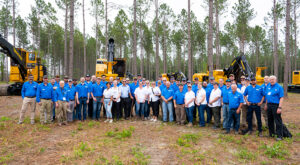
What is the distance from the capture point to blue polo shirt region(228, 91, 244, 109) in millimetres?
5312

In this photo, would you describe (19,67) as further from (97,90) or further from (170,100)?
(170,100)

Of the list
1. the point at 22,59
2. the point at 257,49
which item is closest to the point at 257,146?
the point at 22,59

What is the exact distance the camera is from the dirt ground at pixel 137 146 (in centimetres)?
371

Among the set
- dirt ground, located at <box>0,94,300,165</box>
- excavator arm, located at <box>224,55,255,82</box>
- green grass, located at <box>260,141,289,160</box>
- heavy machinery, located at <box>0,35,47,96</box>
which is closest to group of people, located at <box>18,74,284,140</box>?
dirt ground, located at <box>0,94,300,165</box>

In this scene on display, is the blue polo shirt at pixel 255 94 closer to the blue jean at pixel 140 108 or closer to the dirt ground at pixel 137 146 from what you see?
the dirt ground at pixel 137 146

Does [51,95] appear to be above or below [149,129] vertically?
above

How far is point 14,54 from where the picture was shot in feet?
39.6

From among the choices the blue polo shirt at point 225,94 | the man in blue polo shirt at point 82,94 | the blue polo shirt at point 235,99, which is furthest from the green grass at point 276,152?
the man in blue polo shirt at point 82,94

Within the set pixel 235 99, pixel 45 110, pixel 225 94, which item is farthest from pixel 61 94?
pixel 235 99

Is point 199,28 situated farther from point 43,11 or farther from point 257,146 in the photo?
point 257,146

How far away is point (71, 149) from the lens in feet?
14.0

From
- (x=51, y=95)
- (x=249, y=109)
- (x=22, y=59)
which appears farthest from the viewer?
(x=22, y=59)

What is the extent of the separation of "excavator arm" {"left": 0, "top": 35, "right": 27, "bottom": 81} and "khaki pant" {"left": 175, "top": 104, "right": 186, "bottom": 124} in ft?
40.5

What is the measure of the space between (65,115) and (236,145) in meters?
6.01
